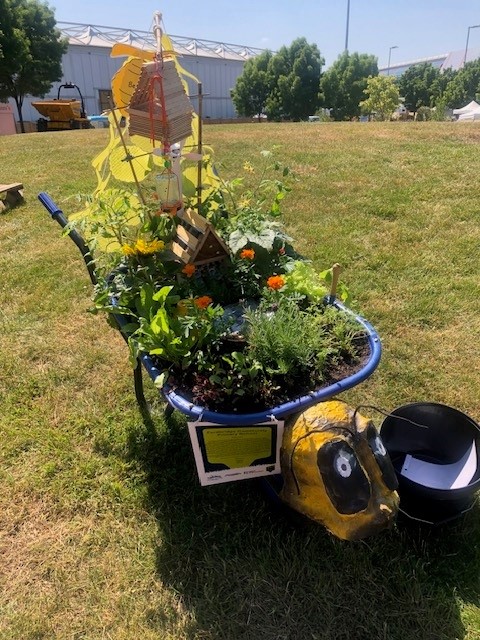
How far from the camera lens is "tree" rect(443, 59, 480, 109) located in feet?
135

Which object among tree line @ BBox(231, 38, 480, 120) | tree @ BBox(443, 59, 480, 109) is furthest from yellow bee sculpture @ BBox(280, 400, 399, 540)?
tree @ BBox(443, 59, 480, 109)

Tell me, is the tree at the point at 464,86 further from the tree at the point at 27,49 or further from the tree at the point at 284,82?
the tree at the point at 27,49

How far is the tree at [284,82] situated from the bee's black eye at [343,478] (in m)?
35.7

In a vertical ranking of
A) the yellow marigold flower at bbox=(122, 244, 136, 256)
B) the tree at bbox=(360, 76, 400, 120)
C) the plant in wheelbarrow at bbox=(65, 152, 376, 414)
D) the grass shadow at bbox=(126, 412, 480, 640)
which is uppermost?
the tree at bbox=(360, 76, 400, 120)

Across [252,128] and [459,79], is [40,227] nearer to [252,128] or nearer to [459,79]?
[252,128]

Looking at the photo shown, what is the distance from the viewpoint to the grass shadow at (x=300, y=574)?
1.52 m

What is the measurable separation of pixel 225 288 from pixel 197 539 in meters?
0.96

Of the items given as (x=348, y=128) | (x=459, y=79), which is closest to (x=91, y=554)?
(x=348, y=128)

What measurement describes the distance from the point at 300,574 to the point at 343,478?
19.0 inches

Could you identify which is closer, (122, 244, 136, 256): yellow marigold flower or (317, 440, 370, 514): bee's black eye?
(317, 440, 370, 514): bee's black eye

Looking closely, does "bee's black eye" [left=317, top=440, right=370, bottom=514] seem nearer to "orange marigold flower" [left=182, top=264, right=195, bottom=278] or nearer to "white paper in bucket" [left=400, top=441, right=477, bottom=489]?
"white paper in bucket" [left=400, top=441, right=477, bottom=489]

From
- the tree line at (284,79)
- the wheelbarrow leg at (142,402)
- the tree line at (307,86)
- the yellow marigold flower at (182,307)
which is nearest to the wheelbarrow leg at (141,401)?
the wheelbarrow leg at (142,402)

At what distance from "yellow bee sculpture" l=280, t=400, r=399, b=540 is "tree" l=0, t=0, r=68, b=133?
24.7 metres

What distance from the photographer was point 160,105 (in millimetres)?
1701
